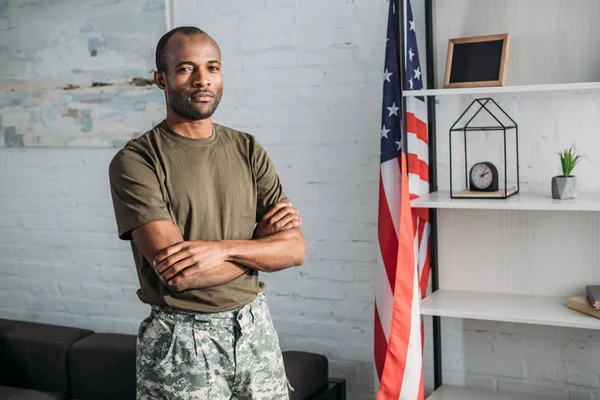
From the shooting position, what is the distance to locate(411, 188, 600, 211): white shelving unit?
2.57 metres

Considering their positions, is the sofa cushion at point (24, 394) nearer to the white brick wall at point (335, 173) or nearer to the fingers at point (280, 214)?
the white brick wall at point (335, 173)

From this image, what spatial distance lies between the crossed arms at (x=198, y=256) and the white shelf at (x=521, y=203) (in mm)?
745

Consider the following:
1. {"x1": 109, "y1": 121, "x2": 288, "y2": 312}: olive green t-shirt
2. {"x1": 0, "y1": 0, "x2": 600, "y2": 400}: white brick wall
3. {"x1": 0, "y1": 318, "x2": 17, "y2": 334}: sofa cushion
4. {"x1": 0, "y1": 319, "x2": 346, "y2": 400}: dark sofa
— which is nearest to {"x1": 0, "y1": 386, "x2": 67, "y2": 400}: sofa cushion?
{"x1": 0, "y1": 319, "x2": 346, "y2": 400}: dark sofa

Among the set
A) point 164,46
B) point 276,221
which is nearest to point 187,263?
point 276,221

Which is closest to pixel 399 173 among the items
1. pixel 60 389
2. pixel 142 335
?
pixel 142 335

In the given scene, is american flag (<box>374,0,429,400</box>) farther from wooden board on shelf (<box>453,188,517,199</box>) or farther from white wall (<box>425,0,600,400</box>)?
white wall (<box>425,0,600,400</box>)

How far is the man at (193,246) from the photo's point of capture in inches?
80.2

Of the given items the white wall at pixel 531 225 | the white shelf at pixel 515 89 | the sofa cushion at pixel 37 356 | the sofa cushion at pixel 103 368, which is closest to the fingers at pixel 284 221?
the white shelf at pixel 515 89

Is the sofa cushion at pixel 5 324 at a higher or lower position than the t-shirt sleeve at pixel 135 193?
lower

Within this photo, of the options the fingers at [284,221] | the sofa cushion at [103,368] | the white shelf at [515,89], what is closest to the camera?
the fingers at [284,221]

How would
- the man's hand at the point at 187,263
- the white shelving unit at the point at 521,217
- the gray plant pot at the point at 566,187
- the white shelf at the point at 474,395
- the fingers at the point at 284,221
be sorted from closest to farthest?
the man's hand at the point at 187,263, the fingers at the point at 284,221, the gray plant pot at the point at 566,187, the white shelving unit at the point at 521,217, the white shelf at the point at 474,395

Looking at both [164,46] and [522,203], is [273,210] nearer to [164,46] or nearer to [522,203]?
[164,46]

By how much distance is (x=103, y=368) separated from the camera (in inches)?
129

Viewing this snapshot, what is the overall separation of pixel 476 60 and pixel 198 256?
1.31 metres
